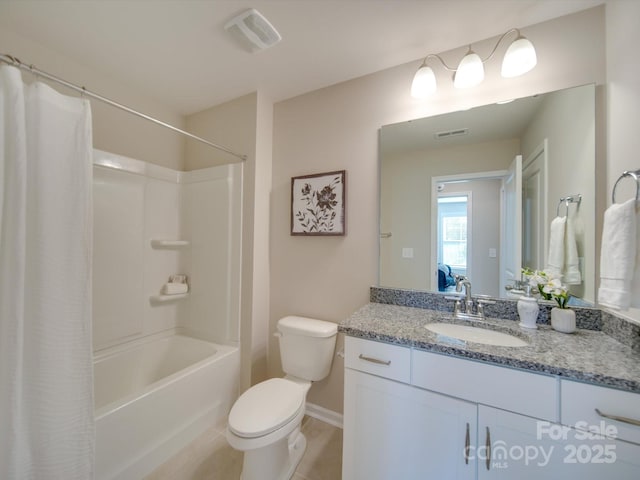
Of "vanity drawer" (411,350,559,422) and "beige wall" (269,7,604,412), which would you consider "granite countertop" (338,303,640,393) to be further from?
"beige wall" (269,7,604,412)

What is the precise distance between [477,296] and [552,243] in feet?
1.43

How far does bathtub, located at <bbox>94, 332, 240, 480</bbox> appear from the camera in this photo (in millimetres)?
1235

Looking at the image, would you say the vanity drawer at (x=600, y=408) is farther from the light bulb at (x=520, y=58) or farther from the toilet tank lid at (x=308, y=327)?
the light bulb at (x=520, y=58)

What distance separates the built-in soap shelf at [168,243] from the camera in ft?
6.77

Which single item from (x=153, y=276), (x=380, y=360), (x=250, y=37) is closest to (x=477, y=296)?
(x=380, y=360)

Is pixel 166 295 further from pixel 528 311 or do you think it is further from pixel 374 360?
pixel 528 311

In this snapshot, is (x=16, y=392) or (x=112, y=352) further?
(x=112, y=352)

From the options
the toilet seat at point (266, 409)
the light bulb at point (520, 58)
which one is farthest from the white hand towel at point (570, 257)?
the toilet seat at point (266, 409)

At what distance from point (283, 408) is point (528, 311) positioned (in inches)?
50.5

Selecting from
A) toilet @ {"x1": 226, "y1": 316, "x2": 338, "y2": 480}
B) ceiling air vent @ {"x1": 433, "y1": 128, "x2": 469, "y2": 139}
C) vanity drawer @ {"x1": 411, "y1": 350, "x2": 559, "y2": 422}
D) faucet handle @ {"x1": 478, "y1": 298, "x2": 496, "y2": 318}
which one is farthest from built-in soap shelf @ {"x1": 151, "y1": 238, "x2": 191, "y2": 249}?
faucet handle @ {"x1": 478, "y1": 298, "x2": 496, "y2": 318}

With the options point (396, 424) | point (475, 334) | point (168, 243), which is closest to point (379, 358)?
point (396, 424)

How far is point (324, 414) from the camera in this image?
1.82 m

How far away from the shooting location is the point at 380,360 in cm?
108

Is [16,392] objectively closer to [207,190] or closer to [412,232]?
[207,190]
